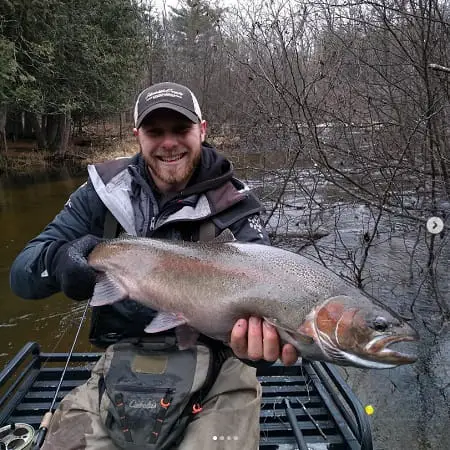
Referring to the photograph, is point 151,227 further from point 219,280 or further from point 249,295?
point 249,295

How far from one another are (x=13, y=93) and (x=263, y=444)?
589 inches

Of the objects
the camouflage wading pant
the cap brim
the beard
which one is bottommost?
the camouflage wading pant

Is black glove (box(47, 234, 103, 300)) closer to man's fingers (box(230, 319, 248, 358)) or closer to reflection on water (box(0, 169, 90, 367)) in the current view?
man's fingers (box(230, 319, 248, 358))

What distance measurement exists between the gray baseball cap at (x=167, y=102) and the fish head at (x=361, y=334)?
1512 mm

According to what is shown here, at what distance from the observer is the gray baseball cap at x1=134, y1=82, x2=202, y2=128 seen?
2766 millimetres

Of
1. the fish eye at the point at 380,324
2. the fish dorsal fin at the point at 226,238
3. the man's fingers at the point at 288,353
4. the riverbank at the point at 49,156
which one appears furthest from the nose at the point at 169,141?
the riverbank at the point at 49,156

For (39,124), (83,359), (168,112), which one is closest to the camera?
(168,112)

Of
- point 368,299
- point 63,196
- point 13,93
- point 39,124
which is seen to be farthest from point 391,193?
point 39,124

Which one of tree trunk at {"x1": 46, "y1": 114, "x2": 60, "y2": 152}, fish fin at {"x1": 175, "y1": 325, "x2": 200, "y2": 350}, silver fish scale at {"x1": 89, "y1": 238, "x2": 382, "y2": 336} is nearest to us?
silver fish scale at {"x1": 89, "y1": 238, "x2": 382, "y2": 336}

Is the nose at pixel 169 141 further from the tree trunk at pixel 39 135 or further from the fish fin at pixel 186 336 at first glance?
the tree trunk at pixel 39 135

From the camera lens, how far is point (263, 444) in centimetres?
283

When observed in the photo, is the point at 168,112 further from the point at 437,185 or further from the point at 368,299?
the point at 437,185

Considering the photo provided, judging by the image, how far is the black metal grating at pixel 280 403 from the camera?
284 cm

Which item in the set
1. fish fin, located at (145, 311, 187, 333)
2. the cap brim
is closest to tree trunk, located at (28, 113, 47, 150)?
the cap brim
